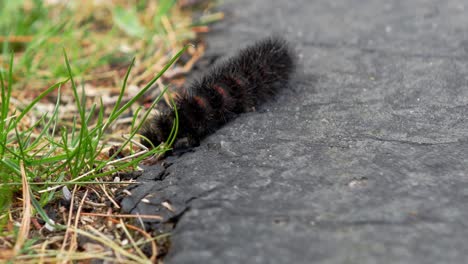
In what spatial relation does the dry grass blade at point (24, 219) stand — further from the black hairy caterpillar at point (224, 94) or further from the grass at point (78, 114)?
the black hairy caterpillar at point (224, 94)

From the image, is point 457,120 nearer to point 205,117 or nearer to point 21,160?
point 205,117

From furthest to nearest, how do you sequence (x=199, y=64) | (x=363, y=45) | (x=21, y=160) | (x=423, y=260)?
1. (x=199, y=64)
2. (x=363, y=45)
3. (x=21, y=160)
4. (x=423, y=260)

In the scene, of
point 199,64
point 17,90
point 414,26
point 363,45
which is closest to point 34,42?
point 17,90

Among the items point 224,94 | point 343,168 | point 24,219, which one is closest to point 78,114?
point 224,94

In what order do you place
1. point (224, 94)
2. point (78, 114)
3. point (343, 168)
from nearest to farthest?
point (343, 168), point (224, 94), point (78, 114)

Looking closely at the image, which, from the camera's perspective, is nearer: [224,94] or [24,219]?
[24,219]

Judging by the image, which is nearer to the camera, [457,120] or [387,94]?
[457,120]

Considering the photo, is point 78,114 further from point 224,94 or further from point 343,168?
point 343,168
